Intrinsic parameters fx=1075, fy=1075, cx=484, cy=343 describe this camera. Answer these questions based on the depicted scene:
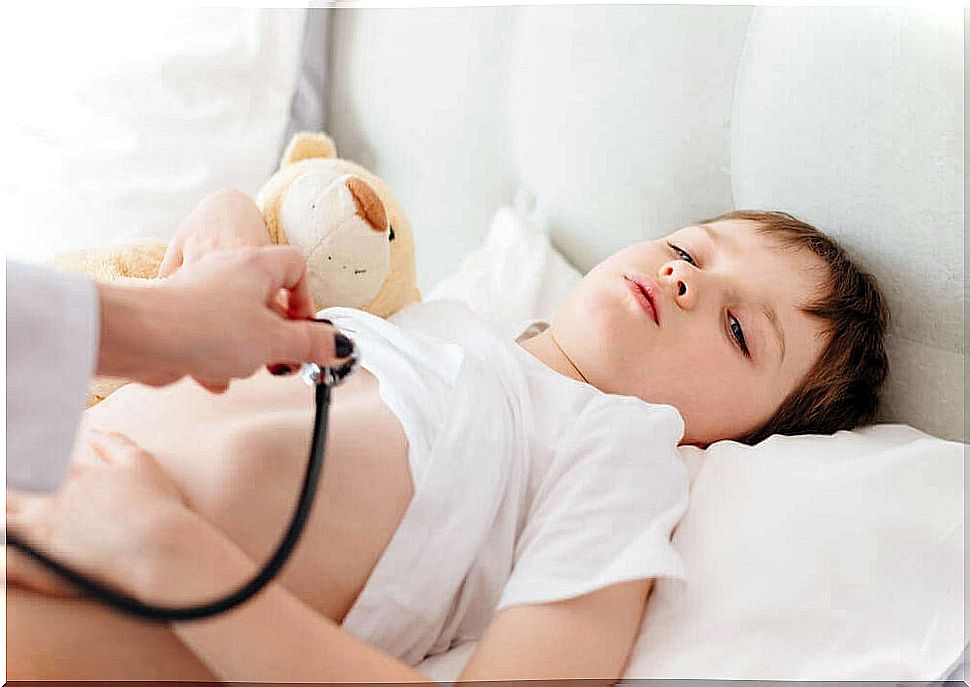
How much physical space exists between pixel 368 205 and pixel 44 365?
2.06 ft

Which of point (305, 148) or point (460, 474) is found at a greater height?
point (305, 148)

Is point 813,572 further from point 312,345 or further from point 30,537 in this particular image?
point 30,537

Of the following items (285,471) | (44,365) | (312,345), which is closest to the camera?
(44,365)

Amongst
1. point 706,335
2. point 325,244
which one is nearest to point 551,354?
point 706,335

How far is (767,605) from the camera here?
0.84m

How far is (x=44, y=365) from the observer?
0.55 metres

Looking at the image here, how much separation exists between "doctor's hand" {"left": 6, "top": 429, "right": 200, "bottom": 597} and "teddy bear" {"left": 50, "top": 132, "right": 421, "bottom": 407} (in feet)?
1.51

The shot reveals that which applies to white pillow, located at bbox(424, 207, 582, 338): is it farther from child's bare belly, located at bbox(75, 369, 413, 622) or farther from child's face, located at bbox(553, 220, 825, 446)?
child's bare belly, located at bbox(75, 369, 413, 622)

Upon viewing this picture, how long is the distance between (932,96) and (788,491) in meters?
0.41

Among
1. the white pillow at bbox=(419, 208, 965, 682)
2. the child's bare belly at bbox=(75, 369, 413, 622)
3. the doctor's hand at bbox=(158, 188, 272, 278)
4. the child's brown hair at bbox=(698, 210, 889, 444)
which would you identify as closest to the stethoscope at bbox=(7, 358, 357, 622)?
the child's bare belly at bbox=(75, 369, 413, 622)

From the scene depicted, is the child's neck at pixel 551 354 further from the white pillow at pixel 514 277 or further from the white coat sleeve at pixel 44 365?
the white coat sleeve at pixel 44 365

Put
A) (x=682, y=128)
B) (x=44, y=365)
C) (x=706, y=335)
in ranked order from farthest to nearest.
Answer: (x=682, y=128) → (x=706, y=335) → (x=44, y=365)

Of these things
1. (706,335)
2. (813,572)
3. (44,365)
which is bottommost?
(813,572)

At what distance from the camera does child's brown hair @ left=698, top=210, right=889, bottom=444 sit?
107cm
